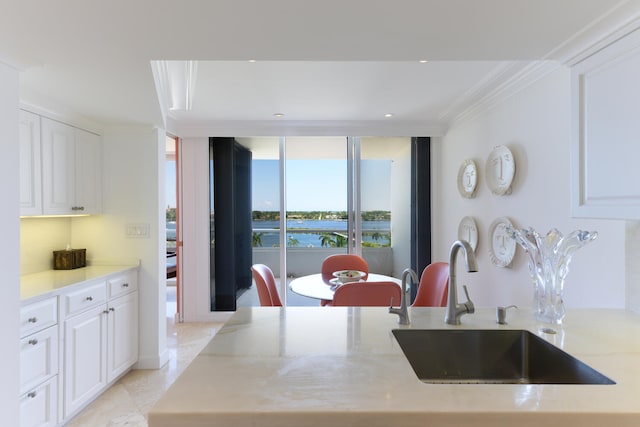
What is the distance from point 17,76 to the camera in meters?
1.74

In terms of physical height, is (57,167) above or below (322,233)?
above

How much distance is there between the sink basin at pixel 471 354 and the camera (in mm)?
1288

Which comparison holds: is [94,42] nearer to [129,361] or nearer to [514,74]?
[129,361]

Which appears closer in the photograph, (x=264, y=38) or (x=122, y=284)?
(x=264, y=38)

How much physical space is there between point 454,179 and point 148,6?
3.45m

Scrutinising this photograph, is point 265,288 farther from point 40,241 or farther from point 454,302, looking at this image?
point 40,241

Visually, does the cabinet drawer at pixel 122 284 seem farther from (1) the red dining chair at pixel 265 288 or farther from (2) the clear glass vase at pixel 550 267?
(2) the clear glass vase at pixel 550 267

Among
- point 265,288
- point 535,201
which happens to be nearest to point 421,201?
point 535,201

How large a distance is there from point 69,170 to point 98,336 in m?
1.22

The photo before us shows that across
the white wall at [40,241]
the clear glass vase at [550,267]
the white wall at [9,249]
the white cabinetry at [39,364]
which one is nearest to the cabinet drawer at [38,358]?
the white cabinetry at [39,364]

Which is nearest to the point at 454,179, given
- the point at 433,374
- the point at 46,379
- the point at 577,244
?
the point at 577,244

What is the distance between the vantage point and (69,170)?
99.9 inches

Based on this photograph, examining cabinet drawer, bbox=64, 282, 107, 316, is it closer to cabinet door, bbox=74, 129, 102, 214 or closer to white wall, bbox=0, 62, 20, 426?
white wall, bbox=0, 62, 20, 426

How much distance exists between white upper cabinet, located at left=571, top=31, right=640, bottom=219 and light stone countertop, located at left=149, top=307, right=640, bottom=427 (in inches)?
19.9
